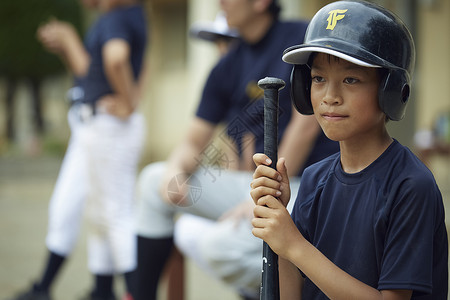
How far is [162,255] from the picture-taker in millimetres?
3178

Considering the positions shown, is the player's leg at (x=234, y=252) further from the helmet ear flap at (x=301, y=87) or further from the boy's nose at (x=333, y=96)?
the boy's nose at (x=333, y=96)

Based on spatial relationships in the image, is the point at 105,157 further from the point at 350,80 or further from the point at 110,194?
the point at 350,80

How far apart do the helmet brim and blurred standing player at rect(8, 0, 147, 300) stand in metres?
2.39

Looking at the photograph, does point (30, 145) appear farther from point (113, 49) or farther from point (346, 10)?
point (346, 10)

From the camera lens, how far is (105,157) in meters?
3.93

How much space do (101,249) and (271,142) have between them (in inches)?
107

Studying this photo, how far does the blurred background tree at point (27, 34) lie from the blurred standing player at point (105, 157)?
45.9 feet

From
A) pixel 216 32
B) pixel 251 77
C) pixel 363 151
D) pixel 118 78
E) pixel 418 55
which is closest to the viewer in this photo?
pixel 363 151

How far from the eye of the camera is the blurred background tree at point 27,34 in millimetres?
17328

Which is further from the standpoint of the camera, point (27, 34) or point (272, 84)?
point (27, 34)

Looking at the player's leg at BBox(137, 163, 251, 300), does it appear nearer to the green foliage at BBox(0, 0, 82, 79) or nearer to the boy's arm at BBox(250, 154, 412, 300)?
the boy's arm at BBox(250, 154, 412, 300)

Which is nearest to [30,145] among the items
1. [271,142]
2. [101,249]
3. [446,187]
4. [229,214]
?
[446,187]

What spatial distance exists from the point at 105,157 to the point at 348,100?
102 inches

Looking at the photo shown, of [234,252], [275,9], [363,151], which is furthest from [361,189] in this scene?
[275,9]
